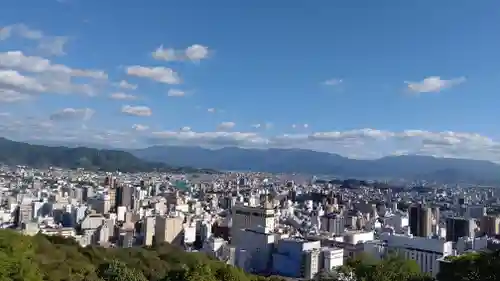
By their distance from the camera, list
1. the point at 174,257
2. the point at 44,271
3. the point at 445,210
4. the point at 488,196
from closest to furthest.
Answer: the point at 44,271 → the point at 174,257 → the point at 445,210 → the point at 488,196

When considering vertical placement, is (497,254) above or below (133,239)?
above

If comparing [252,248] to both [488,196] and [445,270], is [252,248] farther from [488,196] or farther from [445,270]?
[488,196]

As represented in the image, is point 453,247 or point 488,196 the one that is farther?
point 488,196

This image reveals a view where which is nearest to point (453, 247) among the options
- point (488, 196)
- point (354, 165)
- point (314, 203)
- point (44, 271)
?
point (44, 271)

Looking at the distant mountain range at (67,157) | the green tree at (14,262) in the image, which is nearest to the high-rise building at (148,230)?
the green tree at (14,262)

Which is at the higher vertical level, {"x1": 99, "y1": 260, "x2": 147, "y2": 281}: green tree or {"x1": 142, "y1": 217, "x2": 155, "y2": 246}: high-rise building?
{"x1": 99, "y1": 260, "x2": 147, "y2": 281}: green tree

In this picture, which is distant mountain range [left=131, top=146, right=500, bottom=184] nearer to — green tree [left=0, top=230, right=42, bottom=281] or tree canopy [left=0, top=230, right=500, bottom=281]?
tree canopy [left=0, top=230, right=500, bottom=281]

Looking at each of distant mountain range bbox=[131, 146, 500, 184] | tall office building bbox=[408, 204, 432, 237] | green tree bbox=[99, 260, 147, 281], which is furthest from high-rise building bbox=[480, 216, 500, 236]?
distant mountain range bbox=[131, 146, 500, 184]
